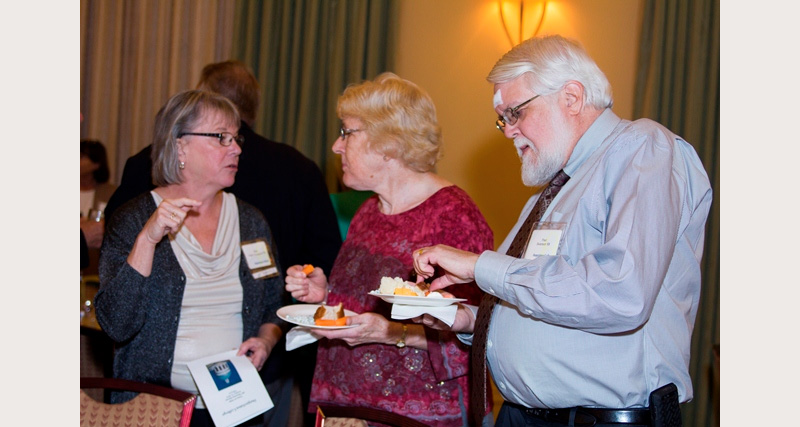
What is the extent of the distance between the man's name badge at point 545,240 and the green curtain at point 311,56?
3.25 meters

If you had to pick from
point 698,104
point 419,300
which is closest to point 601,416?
point 419,300

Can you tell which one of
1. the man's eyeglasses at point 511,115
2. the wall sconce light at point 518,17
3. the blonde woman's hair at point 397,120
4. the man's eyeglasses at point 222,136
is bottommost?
the man's eyeglasses at point 222,136

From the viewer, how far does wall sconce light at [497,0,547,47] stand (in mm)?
4531

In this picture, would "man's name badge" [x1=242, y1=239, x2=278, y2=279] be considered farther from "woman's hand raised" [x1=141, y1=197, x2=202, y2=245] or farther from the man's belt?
the man's belt

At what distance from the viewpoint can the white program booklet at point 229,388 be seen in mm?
2418

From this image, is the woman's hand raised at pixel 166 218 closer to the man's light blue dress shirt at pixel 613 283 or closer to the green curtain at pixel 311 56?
the man's light blue dress shirt at pixel 613 283

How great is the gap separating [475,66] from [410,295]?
3.04 meters

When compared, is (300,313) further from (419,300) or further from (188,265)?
(419,300)

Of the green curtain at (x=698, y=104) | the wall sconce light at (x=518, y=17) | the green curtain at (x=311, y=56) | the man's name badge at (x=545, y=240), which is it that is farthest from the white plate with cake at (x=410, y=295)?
the green curtain at (x=311, y=56)

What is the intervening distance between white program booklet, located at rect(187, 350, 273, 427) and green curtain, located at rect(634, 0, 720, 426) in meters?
2.55

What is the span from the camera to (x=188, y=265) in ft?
8.66

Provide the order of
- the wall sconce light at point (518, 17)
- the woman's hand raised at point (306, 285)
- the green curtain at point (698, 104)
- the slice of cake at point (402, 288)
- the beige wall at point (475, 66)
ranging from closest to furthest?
the slice of cake at point (402, 288)
the woman's hand raised at point (306, 285)
the green curtain at point (698, 104)
the beige wall at point (475, 66)
the wall sconce light at point (518, 17)

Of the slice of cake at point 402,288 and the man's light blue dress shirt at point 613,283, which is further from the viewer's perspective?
the slice of cake at point 402,288

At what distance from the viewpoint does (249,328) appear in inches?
108
